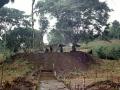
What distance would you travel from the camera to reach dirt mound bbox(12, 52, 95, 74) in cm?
3759

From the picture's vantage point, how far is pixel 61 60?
3947 cm

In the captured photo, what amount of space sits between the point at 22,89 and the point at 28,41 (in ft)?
100

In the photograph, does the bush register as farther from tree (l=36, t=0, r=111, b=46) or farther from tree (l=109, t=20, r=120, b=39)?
tree (l=109, t=20, r=120, b=39)

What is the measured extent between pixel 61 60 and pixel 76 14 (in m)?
15.3

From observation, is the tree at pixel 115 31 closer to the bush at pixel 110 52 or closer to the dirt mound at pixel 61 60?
the bush at pixel 110 52

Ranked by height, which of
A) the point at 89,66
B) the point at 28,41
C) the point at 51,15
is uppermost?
the point at 51,15

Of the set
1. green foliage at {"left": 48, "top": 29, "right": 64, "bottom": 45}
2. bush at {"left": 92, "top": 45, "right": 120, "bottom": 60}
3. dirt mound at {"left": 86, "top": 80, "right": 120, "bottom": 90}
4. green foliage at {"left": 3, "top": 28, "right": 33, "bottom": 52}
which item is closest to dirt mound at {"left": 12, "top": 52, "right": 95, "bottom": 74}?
bush at {"left": 92, "top": 45, "right": 120, "bottom": 60}

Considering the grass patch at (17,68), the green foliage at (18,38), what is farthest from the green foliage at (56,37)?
the grass patch at (17,68)

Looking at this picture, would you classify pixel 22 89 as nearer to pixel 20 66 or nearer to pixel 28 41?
pixel 20 66

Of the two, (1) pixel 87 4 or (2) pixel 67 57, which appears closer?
(2) pixel 67 57

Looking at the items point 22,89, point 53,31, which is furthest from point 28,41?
point 22,89

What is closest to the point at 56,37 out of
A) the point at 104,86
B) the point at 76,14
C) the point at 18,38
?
the point at 76,14

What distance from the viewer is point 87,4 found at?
172 ft

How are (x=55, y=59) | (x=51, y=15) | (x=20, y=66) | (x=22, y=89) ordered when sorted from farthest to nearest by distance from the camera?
(x=51, y=15) → (x=55, y=59) → (x=20, y=66) → (x=22, y=89)
